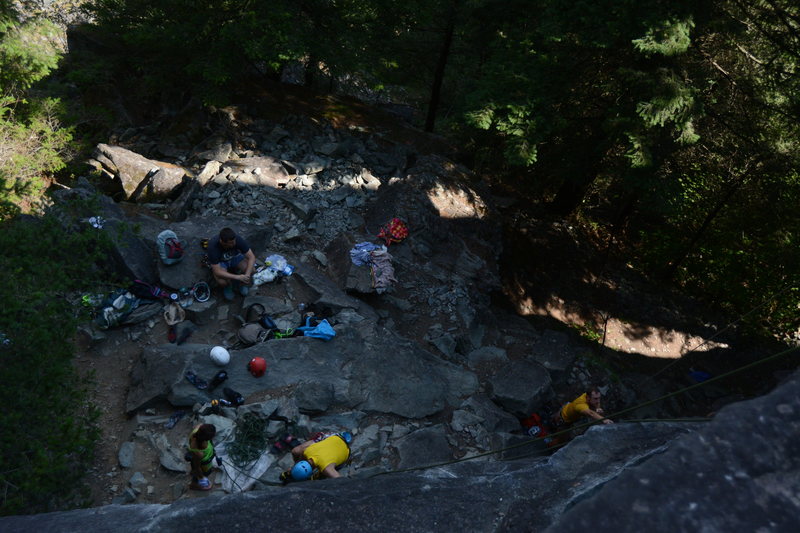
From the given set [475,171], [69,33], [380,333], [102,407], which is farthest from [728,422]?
[69,33]

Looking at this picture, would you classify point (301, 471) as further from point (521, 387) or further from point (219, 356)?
point (521, 387)

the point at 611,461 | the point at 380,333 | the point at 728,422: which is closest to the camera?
the point at 728,422

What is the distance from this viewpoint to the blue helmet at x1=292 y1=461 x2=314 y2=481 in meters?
5.51

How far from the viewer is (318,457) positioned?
5805 mm

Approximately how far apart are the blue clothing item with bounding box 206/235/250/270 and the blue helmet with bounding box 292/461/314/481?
3986 millimetres

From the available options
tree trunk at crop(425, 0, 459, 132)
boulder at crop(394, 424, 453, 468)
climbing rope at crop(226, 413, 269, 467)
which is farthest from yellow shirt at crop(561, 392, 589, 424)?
tree trunk at crop(425, 0, 459, 132)

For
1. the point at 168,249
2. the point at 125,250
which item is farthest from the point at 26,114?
the point at 168,249

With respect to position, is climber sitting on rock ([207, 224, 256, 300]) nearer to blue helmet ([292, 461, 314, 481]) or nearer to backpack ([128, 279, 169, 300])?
backpack ([128, 279, 169, 300])

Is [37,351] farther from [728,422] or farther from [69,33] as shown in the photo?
[69,33]

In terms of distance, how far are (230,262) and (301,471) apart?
4.09 m

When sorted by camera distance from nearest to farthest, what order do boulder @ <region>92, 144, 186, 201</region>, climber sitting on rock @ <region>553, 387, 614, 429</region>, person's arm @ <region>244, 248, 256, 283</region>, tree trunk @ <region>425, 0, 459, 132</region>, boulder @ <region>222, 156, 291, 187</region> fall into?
climber sitting on rock @ <region>553, 387, 614, 429</region> → person's arm @ <region>244, 248, 256, 283</region> → boulder @ <region>92, 144, 186, 201</region> → boulder @ <region>222, 156, 291, 187</region> → tree trunk @ <region>425, 0, 459, 132</region>

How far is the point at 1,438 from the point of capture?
432 cm

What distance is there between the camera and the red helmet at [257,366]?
6.97m

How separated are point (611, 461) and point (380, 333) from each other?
5554 mm
